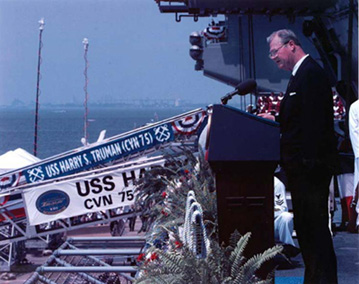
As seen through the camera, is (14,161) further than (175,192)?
Yes

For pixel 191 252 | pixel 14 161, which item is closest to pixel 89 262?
pixel 191 252

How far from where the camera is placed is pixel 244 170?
11.7 feet

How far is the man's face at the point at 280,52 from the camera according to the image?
438 cm

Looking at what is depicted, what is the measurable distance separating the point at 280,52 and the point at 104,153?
1540 centimetres

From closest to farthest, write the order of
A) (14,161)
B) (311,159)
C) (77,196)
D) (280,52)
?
(311,159) < (280,52) < (77,196) < (14,161)

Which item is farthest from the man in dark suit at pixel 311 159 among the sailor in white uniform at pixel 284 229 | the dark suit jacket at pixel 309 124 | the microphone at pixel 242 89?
the sailor in white uniform at pixel 284 229

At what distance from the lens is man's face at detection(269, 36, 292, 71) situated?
438 cm

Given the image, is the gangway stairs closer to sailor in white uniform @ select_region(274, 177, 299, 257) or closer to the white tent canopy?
sailor in white uniform @ select_region(274, 177, 299, 257)

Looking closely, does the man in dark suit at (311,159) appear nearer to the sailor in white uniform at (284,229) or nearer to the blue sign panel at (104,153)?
the sailor in white uniform at (284,229)

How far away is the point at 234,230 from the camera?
11.8 feet

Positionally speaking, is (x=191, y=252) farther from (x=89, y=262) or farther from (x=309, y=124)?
(x=89, y=262)

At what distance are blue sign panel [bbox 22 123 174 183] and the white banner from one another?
2.54 metres

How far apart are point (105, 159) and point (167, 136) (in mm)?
1774

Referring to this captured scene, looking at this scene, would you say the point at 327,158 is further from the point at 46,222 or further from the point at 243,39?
the point at 243,39
